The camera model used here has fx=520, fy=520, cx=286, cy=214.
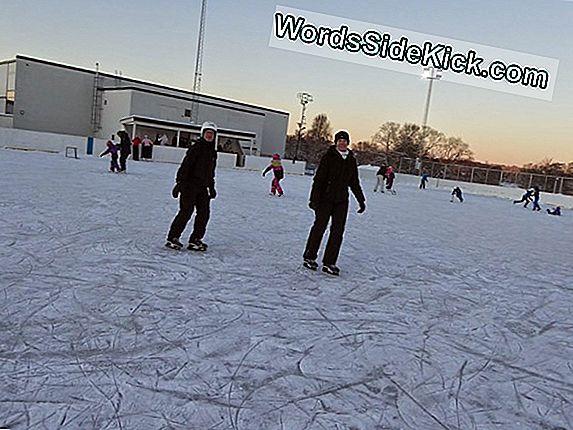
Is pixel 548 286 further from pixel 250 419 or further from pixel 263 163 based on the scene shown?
pixel 263 163

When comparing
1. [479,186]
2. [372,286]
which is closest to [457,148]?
[479,186]

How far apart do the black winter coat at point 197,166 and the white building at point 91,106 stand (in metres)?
32.4

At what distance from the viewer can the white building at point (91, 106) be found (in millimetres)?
38250

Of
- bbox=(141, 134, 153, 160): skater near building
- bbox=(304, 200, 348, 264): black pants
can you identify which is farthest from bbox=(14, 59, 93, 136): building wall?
bbox=(304, 200, 348, 264): black pants

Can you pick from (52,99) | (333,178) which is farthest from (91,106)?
(333,178)

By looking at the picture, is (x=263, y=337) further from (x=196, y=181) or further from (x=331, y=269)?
(x=196, y=181)

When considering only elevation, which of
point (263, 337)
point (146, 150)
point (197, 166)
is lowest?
point (263, 337)

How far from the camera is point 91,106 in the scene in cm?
4203

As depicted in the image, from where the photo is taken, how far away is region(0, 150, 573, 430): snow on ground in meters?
2.39

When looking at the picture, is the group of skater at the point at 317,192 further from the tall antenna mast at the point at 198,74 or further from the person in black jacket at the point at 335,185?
the tall antenna mast at the point at 198,74

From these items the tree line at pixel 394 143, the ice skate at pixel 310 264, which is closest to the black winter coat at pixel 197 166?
the ice skate at pixel 310 264

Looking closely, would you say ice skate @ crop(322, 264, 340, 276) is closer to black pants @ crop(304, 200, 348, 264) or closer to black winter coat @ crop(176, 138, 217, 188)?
black pants @ crop(304, 200, 348, 264)

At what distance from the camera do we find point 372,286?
15.9 ft

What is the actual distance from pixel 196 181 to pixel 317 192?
4.40 ft
